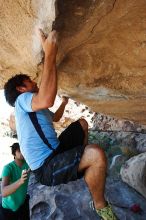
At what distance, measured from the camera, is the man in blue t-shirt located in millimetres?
2762

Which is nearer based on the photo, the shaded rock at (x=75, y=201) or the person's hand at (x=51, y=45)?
the person's hand at (x=51, y=45)

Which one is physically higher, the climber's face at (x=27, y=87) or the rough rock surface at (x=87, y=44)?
the rough rock surface at (x=87, y=44)

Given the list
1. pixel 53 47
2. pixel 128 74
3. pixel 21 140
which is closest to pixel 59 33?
pixel 53 47

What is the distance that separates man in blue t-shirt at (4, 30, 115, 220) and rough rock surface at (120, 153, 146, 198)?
2.61 m

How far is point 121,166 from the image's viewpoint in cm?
665

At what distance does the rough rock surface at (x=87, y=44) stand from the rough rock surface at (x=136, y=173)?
133 centimetres

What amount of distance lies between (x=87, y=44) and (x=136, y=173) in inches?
120

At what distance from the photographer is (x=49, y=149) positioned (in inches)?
115

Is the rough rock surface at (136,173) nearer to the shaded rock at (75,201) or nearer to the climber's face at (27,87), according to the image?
the shaded rock at (75,201)

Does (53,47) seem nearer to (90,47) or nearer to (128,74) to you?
(90,47)

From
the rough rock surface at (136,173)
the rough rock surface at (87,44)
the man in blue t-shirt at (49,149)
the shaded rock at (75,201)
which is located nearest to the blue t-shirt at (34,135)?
the man in blue t-shirt at (49,149)

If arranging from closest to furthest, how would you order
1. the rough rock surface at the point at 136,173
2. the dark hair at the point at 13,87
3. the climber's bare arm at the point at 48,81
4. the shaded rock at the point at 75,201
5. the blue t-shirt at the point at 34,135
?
the climber's bare arm at the point at 48,81 → the blue t-shirt at the point at 34,135 → the dark hair at the point at 13,87 → the shaded rock at the point at 75,201 → the rough rock surface at the point at 136,173

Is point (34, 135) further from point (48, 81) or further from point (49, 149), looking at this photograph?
point (48, 81)

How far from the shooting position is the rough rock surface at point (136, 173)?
17.7 ft
